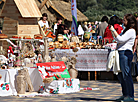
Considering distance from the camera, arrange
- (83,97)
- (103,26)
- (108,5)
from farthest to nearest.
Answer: (108,5) → (103,26) → (83,97)

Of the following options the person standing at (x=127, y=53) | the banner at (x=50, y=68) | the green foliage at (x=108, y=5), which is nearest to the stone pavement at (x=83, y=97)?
the person standing at (x=127, y=53)

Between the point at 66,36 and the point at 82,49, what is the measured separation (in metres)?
1.56

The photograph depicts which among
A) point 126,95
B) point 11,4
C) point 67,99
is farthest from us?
point 11,4

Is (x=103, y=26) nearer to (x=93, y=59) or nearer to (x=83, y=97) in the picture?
(x=93, y=59)

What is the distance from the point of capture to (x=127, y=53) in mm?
7586

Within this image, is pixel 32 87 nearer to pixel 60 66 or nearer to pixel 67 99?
pixel 60 66

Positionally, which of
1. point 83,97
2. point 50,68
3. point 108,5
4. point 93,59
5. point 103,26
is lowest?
point 83,97

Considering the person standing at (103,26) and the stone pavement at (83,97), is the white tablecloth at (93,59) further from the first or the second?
the person standing at (103,26)

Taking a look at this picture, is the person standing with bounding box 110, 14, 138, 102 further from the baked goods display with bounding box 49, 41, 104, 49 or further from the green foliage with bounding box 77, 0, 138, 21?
the green foliage with bounding box 77, 0, 138, 21

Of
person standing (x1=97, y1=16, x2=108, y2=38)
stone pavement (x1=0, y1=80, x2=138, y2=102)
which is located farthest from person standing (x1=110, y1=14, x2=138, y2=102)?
person standing (x1=97, y1=16, x2=108, y2=38)

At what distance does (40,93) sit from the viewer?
9.16 metres

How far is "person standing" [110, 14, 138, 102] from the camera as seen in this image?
7.55m

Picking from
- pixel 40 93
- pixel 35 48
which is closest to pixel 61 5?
pixel 35 48

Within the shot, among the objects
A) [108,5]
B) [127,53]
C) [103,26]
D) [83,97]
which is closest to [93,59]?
[103,26]
